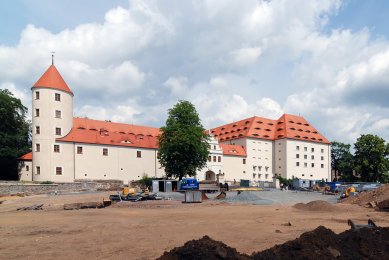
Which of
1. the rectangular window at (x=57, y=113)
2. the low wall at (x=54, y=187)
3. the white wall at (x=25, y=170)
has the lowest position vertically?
the low wall at (x=54, y=187)

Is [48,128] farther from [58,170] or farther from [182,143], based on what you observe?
[182,143]

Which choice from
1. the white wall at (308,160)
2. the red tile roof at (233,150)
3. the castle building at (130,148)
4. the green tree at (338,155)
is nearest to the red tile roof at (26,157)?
the castle building at (130,148)

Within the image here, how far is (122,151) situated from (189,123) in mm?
15154

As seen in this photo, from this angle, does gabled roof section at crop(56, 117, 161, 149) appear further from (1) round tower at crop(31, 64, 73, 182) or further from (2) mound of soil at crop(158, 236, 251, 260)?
(2) mound of soil at crop(158, 236, 251, 260)

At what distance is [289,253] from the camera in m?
7.69

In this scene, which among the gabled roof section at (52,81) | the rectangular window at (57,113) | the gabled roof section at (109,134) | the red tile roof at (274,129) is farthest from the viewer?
the red tile roof at (274,129)

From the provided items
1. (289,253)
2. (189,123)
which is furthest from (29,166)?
(289,253)

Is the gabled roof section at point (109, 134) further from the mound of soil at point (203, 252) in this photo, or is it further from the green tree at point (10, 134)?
the mound of soil at point (203, 252)

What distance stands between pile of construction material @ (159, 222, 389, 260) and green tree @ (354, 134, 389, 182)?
78.5m

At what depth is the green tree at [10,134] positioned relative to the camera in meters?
62.7

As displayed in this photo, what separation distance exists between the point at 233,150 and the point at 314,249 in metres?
81.7

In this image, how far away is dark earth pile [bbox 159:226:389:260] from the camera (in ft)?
24.3

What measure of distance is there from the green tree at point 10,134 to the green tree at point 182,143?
25812 millimetres

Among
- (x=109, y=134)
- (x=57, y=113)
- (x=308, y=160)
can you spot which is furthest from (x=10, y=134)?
(x=308, y=160)
